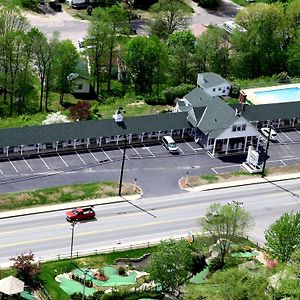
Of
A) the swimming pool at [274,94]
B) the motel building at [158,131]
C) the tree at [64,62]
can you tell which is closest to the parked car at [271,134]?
the motel building at [158,131]

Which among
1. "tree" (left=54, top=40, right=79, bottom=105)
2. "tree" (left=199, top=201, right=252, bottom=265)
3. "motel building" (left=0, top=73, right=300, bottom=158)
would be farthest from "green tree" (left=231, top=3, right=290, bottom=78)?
"tree" (left=199, top=201, right=252, bottom=265)

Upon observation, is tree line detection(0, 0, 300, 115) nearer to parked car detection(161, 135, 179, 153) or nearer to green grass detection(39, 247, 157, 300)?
parked car detection(161, 135, 179, 153)

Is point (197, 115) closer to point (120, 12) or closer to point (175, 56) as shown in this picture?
point (175, 56)

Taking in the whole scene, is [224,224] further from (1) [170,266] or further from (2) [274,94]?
(2) [274,94]

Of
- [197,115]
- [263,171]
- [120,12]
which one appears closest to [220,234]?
[263,171]

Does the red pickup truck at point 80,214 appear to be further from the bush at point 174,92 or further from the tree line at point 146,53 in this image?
the bush at point 174,92
